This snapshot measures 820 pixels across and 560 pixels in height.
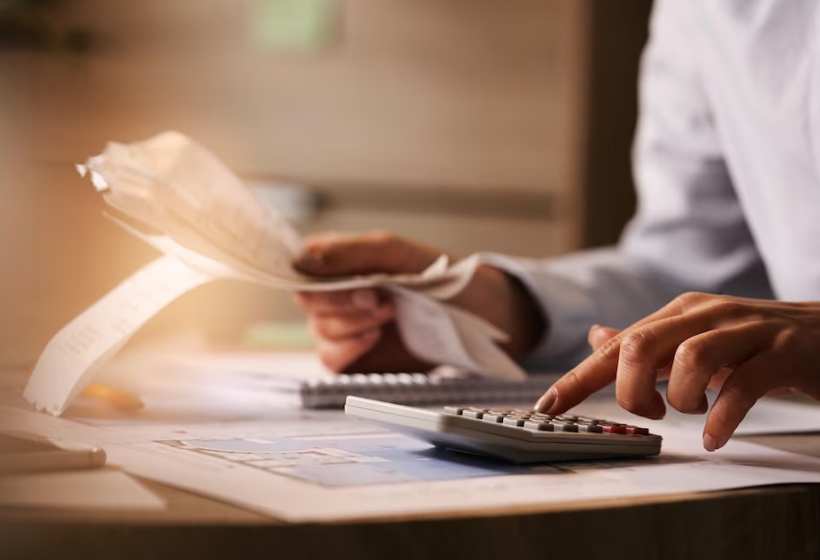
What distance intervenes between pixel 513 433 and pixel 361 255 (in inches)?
15.8

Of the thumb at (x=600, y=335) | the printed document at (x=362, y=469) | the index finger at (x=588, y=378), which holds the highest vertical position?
the thumb at (x=600, y=335)

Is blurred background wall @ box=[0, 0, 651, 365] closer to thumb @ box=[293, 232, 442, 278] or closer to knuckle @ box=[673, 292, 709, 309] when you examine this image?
thumb @ box=[293, 232, 442, 278]

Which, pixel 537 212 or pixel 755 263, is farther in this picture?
pixel 537 212

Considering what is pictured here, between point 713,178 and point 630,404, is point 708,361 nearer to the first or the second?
point 630,404

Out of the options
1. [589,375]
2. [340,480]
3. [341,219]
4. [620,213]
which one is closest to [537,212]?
[620,213]

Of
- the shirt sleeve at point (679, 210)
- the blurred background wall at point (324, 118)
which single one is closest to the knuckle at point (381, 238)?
the shirt sleeve at point (679, 210)

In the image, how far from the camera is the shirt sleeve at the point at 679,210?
108 centimetres

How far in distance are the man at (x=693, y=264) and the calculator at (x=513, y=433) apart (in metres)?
0.03

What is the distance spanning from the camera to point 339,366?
86 centimetres

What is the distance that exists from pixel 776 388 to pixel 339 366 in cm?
44

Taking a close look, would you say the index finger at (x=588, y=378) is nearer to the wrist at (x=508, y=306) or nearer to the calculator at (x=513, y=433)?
the calculator at (x=513, y=433)

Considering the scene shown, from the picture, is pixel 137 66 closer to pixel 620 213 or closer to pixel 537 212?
pixel 537 212

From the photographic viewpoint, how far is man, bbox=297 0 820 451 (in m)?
0.50

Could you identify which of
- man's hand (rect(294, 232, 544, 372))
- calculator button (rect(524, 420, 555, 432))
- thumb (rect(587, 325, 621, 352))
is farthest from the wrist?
calculator button (rect(524, 420, 555, 432))
